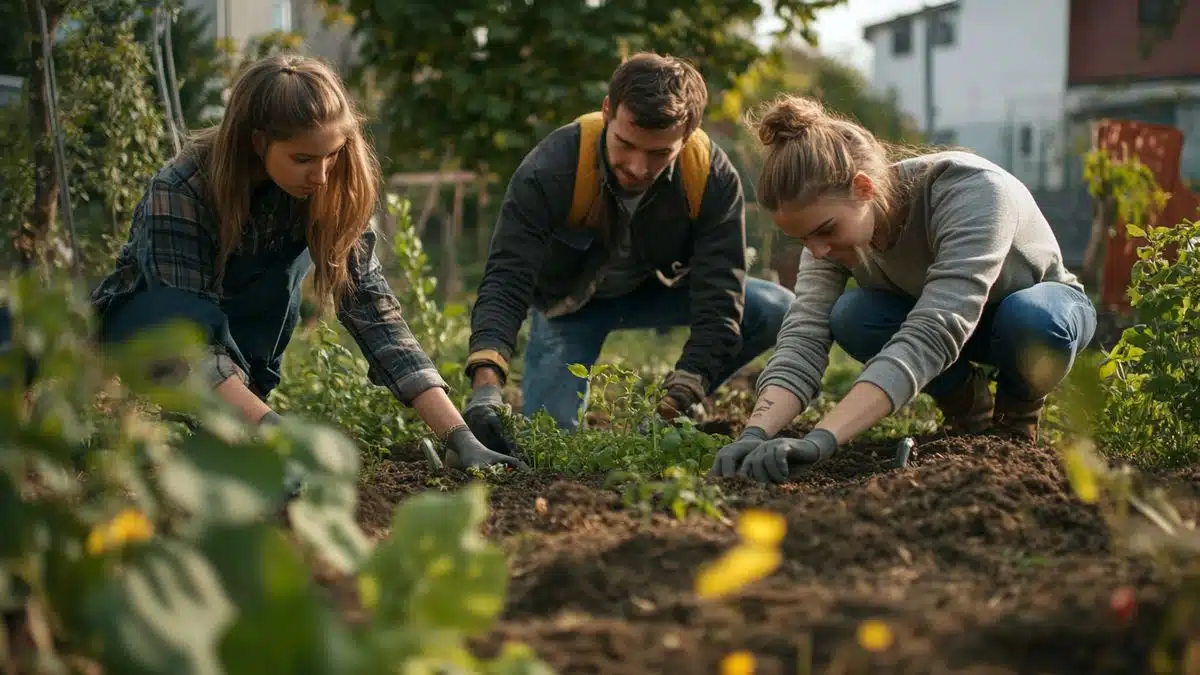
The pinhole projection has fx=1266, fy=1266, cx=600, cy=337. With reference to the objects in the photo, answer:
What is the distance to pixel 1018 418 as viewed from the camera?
3320 mm

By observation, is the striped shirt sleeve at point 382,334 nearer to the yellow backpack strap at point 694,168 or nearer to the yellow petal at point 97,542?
the yellow backpack strap at point 694,168

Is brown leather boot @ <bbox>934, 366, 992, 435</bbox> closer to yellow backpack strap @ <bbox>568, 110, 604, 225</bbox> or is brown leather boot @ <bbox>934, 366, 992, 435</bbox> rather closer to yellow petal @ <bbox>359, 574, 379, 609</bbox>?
yellow backpack strap @ <bbox>568, 110, 604, 225</bbox>

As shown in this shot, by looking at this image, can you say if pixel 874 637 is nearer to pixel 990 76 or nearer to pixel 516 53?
A: pixel 516 53

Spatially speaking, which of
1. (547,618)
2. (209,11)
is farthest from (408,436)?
(209,11)

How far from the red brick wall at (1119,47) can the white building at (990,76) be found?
0.47m

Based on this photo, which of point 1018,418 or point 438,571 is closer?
point 438,571

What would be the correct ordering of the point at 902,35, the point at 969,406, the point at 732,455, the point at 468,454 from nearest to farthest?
the point at 732,455 < the point at 468,454 < the point at 969,406 < the point at 902,35

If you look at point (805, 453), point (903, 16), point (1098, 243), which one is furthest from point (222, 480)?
point (903, 16)

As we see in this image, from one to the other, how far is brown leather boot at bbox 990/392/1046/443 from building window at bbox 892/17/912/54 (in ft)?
104

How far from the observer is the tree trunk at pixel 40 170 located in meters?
4.53

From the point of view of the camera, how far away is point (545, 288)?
4.25 meters

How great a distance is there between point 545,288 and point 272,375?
0.99m

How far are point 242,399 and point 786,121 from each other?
1.39 m

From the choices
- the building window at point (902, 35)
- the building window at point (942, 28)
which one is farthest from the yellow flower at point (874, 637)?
the building window at point (902, 35)
